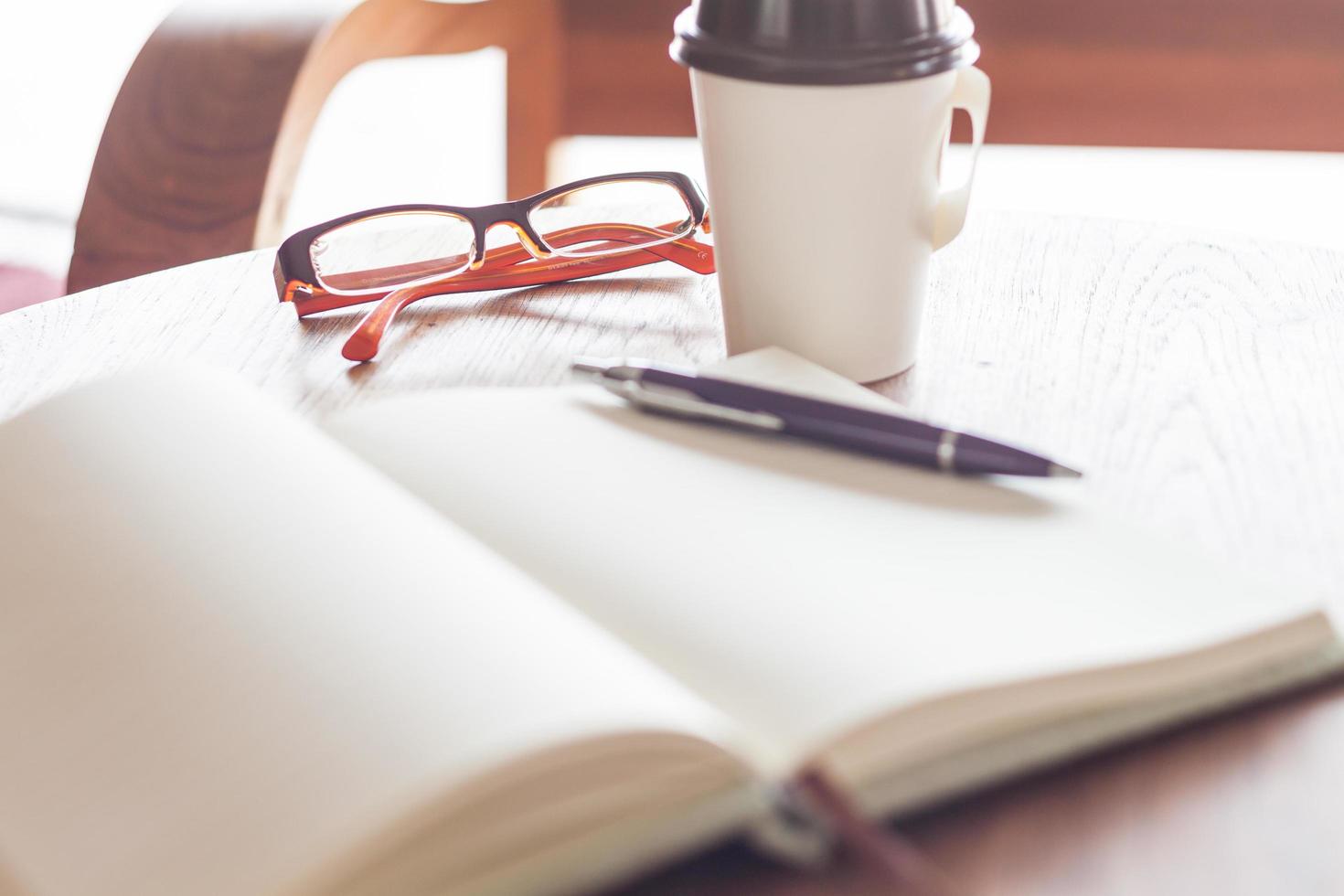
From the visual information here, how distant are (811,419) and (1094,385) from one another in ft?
0.57

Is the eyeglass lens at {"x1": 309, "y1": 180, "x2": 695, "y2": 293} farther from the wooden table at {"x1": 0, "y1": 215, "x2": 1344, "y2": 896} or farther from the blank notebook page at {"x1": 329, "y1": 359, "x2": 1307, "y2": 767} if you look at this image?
the blank notebook page at {"x1": 329, "y1": 359, "x2": 1307, "y2": 767}

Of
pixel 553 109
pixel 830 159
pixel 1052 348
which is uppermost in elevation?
pixel 830 159

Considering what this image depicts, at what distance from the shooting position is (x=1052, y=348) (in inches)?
24.5

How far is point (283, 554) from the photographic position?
0.39 meters

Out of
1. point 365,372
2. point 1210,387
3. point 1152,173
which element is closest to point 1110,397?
point 1210,387

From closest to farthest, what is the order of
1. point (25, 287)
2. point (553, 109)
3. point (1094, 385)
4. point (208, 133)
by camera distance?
point (1094, 385) < point (208, 133) < point (25, 287) < point (553, 109)

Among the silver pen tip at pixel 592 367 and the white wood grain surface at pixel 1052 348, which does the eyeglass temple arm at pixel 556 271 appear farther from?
the silver pen tip at pixel 592 367

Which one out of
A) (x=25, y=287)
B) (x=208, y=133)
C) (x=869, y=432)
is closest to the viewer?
(x=869, y=432)

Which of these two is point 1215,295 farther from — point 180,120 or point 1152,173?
point 1152,173

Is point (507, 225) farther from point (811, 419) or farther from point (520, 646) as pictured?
point (520, 646)

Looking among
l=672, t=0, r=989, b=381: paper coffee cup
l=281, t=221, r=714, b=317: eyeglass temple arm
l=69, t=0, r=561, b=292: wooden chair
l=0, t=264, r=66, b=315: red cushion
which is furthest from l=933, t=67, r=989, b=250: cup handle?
l=0, t=264, r=66, b=315: red cushion

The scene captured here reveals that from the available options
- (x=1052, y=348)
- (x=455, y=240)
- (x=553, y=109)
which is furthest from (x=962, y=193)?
(x=553, y=109)

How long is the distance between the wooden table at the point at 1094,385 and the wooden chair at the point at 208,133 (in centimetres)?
29

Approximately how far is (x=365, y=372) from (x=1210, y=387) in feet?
1.25
